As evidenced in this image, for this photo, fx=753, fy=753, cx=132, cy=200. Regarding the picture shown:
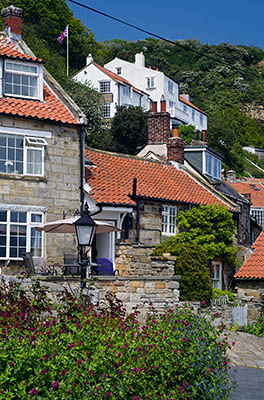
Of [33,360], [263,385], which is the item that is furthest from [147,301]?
[33,360]

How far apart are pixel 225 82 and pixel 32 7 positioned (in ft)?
148

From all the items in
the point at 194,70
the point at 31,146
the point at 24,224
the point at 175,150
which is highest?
the point at 194,70

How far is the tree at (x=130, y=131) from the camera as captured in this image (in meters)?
58.1

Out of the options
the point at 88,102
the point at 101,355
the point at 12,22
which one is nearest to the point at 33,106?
the point at 12,22

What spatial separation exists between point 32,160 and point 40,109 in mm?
2052

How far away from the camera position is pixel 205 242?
31922 mm

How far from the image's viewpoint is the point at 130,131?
5862 cm

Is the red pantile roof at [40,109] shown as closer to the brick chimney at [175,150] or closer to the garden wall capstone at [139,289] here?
the garden wall capstone at [139,289]

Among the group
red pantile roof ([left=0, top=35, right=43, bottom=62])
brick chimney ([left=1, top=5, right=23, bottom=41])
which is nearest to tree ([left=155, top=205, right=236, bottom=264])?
red pantile roof ([left=0, top=35, right=43, bottom=62])

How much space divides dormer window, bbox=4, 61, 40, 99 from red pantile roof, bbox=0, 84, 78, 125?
30 cm

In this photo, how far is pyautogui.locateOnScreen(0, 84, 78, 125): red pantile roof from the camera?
2584cm

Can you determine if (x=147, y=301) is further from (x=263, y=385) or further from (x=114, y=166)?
(x=114, y=166)

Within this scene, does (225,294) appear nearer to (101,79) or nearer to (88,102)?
(88,102)

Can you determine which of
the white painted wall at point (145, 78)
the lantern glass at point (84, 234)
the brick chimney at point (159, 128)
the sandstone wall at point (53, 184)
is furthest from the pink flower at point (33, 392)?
the white painted wall at point (145, 78)
